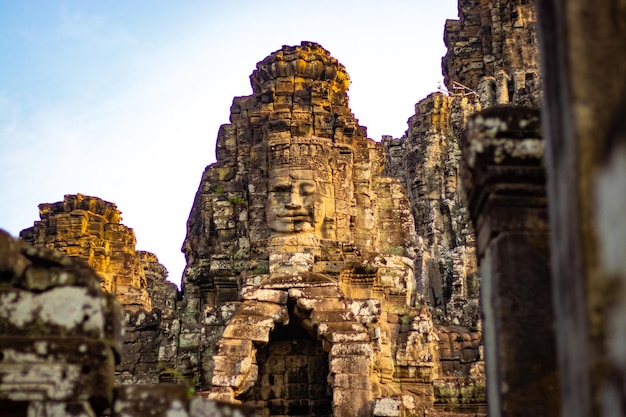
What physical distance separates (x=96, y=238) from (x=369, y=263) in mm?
11899

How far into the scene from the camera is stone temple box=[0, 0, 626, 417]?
3.77m

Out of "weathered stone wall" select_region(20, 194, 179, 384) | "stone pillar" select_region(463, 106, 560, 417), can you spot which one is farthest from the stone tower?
"stone pillar" select_region(463, 106, 560, 417)

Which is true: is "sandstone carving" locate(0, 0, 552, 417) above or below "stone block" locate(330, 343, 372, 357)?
above

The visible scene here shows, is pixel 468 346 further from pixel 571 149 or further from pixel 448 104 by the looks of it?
pixel 448 104

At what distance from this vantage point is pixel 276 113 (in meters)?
22.9

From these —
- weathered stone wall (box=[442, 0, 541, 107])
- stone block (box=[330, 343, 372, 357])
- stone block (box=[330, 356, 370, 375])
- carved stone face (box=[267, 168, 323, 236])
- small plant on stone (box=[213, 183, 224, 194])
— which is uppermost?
weathered stone wall (box=[442, 0, 541, 107])

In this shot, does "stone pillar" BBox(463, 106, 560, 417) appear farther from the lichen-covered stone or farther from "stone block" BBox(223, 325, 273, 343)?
"stone block" BBox(223, 325, 273, 343)

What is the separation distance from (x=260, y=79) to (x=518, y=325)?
18.7m

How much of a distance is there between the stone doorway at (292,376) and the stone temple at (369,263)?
0.12ft

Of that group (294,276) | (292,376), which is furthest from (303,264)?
(292,376)

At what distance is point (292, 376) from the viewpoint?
1825 cm

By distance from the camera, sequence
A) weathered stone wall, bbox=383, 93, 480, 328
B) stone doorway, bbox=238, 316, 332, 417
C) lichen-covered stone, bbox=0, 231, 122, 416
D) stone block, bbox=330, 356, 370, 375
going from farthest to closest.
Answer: weathered stone wall, bbox=383, 93, 480, 328, stone doorway, bbox=238, 316, 332, 417, stone block, bbox=330, 356, 370, 375, lichen-covered stone, bbox=0, 231, 122, 416

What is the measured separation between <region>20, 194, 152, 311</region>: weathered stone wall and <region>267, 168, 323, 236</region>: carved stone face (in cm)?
930

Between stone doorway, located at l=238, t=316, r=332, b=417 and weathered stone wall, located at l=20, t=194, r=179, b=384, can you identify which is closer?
stone doorway, located at l=238, t=316, r=332, b=417
